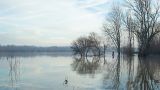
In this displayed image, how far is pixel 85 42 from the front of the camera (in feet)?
297

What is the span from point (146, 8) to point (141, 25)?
3.24m

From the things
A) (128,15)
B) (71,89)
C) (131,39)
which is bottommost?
(71,89)

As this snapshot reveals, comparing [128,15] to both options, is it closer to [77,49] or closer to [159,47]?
[159,47]

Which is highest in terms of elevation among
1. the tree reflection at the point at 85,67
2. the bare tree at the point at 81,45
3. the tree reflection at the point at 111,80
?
the bare tree at the point at 81,45

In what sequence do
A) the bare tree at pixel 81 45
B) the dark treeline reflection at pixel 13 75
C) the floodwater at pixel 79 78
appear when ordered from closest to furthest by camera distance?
the floodwater at pixel 79 78
the dark treeline reflection at pixel 13 75
the bare tree at pixel 81 45

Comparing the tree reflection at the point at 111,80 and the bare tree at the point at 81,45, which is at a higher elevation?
the bare tree at the point at 81,45

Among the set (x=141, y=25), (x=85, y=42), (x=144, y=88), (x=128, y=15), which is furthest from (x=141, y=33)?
(x=144, y=88)

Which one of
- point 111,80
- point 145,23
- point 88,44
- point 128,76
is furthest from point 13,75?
point 88,44

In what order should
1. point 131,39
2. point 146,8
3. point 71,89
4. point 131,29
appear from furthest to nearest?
point 131,39
point 131,29
point 146,8
point 71,89

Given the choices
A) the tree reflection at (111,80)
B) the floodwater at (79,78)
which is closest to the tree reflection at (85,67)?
the floodwater at (79,78)

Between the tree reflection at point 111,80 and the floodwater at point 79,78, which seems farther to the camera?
the tree reflection at point 111,80

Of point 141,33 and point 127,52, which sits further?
point 127,52

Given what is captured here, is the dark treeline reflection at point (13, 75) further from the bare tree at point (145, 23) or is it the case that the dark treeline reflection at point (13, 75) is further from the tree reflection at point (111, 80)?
the bare tree at point (145, 23)

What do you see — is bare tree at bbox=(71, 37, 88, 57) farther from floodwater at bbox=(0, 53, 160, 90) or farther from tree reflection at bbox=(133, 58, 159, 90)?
tree reflection at bbox=(133, 58, 159, 90)
